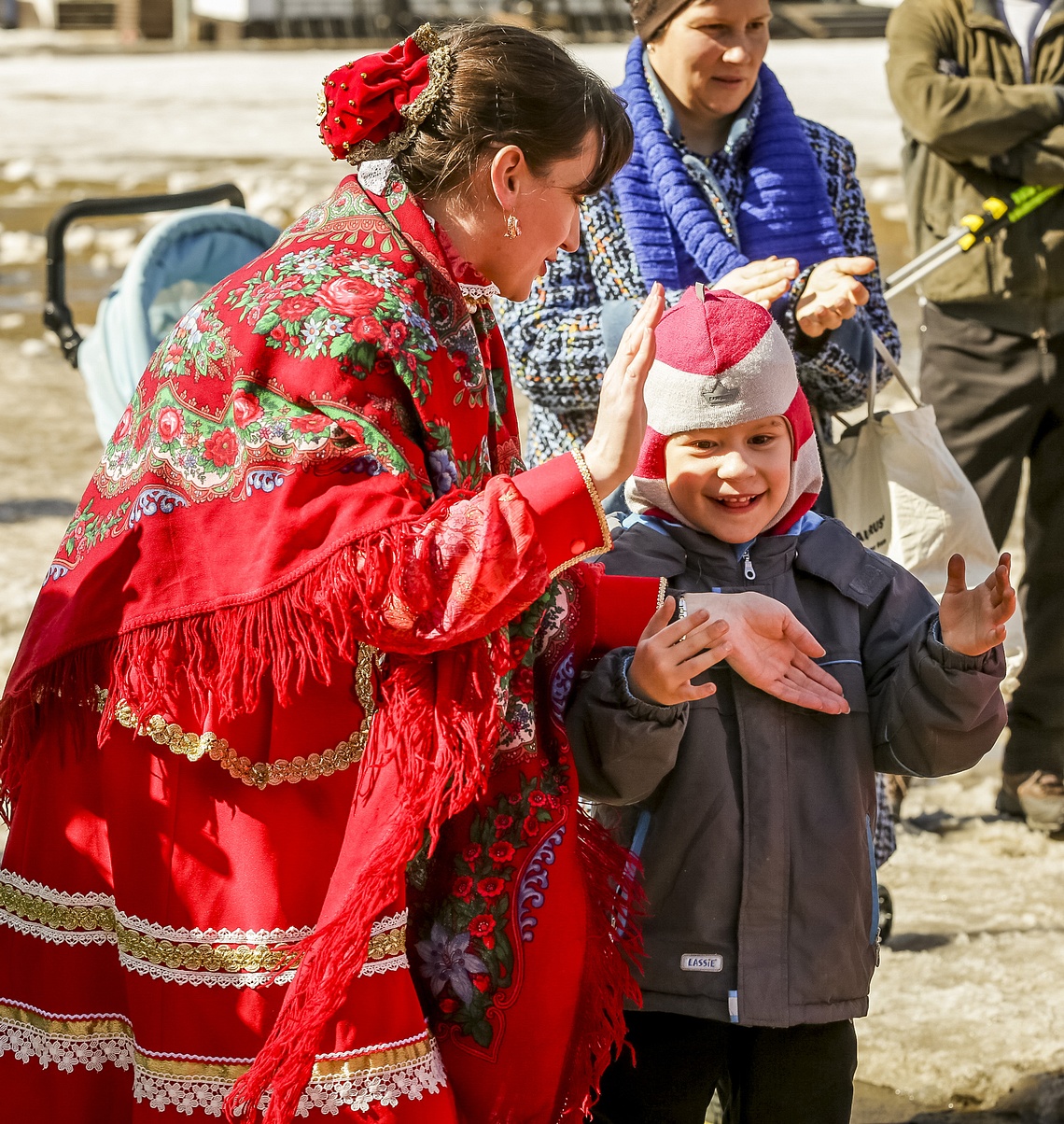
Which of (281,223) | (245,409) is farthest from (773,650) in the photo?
(281,223)

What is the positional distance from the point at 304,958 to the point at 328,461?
0.64 meters

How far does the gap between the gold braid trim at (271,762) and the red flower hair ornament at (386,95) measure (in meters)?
0.70

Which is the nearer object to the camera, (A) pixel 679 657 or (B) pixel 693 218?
(A) pixel 679 657

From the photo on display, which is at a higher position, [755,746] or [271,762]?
[271,762]

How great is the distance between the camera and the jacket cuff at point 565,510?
6.39ft

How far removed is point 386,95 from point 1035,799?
10.3 feet

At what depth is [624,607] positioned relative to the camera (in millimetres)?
2316

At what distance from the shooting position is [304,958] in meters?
1.99

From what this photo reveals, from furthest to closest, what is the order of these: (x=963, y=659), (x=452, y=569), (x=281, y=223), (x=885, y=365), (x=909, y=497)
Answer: (x=281, y=223) < (x=885, y=365) < (x=909, y=497) < (x=963, y=659) < (x=452, y=569)

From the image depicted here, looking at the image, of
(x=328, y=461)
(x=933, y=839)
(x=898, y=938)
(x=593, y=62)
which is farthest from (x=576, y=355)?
Result: (x=593, y=62)

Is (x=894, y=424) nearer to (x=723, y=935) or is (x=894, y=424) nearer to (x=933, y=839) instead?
(x=723, y=935)

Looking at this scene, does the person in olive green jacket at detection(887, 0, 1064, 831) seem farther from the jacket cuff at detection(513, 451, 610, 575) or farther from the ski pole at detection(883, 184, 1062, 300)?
the jacket cuff at detection(513, 451, 610, 575)

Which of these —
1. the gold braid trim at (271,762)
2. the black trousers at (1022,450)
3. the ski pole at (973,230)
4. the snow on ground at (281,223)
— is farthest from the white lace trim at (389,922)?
the black trousers at (1022,450)

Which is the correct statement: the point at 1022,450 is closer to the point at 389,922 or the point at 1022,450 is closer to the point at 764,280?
the point at 764,280
